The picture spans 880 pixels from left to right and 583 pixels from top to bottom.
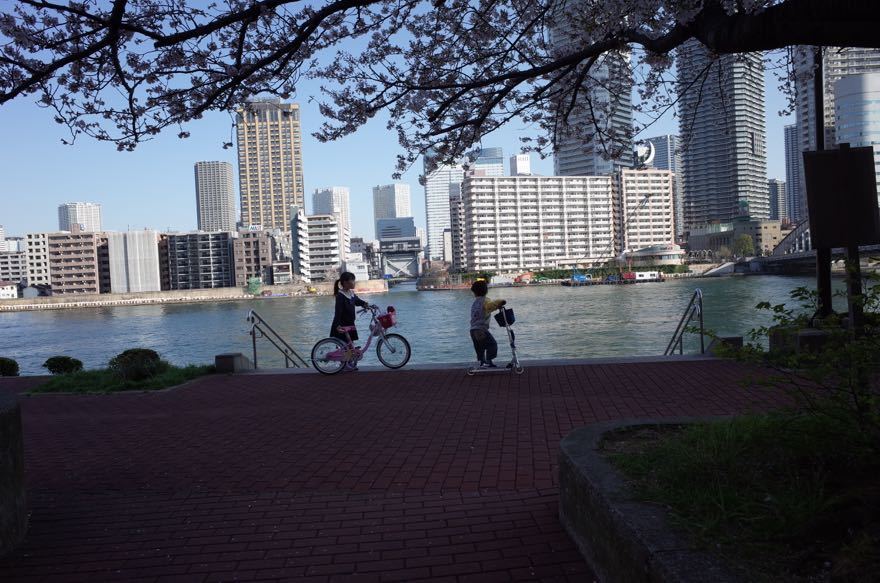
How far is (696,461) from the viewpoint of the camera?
285cm

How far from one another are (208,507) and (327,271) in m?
130

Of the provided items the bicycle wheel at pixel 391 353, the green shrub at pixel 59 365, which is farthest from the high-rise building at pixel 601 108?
the green shrub at pixel 59 365

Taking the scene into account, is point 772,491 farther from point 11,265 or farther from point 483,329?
point 11,265

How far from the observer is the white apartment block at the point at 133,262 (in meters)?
126

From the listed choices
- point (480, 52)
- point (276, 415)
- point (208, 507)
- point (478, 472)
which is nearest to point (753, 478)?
point (478, 472)

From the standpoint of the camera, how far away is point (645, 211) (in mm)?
140000

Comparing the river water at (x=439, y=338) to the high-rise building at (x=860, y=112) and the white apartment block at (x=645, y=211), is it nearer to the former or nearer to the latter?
the high-rise building at (x=860, y=112)

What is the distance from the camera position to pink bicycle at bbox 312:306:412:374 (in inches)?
400

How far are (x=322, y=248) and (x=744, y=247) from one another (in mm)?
80968

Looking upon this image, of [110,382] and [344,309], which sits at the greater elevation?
[344,309]

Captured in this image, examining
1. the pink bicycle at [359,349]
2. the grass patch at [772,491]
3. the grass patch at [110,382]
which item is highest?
the grass patch at [772,491]

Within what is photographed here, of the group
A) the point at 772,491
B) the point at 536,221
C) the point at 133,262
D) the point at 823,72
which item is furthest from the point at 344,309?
the point at 133,262

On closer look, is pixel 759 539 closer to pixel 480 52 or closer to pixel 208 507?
pixel 208 507

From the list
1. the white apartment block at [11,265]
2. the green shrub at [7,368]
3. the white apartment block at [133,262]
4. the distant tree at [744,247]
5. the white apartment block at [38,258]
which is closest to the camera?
the green shrub at [7,368]
